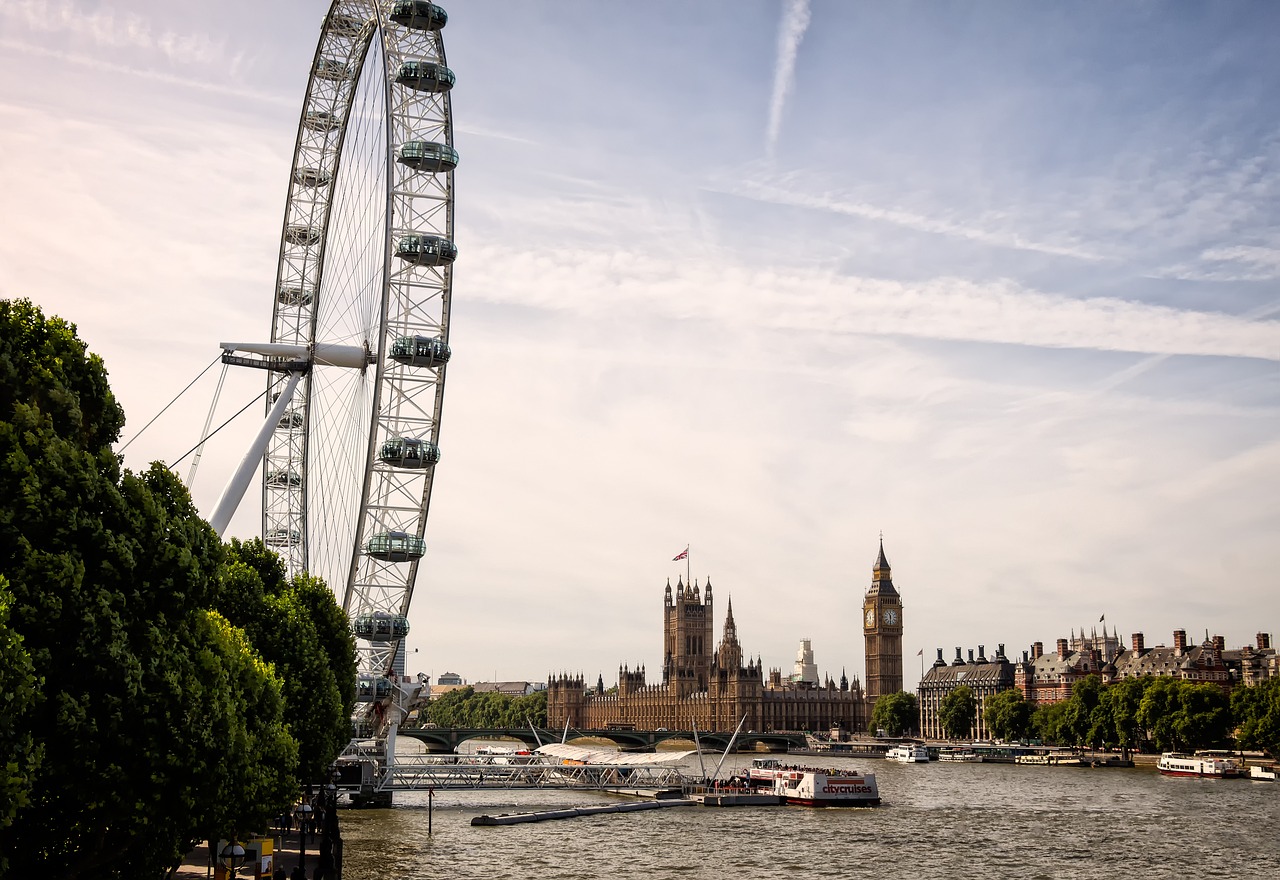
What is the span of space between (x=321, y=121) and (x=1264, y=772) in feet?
293

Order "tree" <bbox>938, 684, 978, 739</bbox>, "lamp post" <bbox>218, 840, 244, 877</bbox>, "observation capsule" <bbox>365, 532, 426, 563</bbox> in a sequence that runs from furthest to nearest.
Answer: "tree" <bbox>938, 684, 978, 739</bbox> < "observation capsule" <bbox>365, 532, 426, 563</bbox> < "lamp post" <bbox>218, 840, 244, 877</bbox>

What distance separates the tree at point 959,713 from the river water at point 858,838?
343ft

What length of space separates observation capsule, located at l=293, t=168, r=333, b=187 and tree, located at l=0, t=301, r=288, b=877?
31346 millimetres

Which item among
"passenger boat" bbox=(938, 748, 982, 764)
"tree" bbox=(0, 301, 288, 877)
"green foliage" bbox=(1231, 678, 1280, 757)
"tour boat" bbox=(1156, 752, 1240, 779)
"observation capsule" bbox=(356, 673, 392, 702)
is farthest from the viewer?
"passenger boat" bbox=(938, 748, 982, 764)

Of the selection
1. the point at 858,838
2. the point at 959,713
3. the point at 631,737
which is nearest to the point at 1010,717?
the point at 959,713

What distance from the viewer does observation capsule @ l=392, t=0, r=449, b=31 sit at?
5103 cm

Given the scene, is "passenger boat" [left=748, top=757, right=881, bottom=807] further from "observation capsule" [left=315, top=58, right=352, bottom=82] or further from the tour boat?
"observation capsule" [left=315, top=58, right=352, bottom=82]

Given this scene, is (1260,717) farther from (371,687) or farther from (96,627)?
(96,627)

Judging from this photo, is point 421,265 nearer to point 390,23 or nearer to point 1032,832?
point 390,23

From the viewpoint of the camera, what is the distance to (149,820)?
22656mm

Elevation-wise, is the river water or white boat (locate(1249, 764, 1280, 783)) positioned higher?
white boat (locate(1249, 764, 1280, 783))

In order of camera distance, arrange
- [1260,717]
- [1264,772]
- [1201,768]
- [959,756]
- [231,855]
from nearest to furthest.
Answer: [231,855] < [1264,772] < [1201,768] < [1260,717] < [959,756]

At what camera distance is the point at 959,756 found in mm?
154000

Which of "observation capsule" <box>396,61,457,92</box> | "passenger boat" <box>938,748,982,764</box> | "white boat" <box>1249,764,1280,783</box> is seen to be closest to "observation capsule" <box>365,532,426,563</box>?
"observation capsule" <box>396,61,457,92</box>
